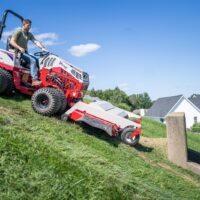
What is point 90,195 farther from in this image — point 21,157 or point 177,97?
point 177,97

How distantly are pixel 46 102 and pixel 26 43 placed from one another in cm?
229

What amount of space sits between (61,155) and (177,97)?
54.7m

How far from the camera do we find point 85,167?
234 inches

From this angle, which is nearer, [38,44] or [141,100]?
[38,44]

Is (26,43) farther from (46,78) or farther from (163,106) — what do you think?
(163,106)

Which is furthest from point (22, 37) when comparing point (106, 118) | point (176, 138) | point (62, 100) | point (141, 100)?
point (141, 100)

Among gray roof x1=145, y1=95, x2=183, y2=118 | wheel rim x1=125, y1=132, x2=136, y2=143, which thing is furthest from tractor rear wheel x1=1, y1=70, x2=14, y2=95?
gray roof x1=145, y1=95, x2=183, y2=118

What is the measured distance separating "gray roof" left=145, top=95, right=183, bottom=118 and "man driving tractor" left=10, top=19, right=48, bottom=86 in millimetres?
49406

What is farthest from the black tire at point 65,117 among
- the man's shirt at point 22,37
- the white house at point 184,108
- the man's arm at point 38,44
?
the white house at point 184,108

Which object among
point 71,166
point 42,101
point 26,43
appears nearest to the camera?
point 71,166

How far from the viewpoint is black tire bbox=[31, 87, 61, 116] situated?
941 centimetres

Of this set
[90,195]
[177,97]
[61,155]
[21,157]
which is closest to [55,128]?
[61,155]

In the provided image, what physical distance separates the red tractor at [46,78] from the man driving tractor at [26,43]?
18cm

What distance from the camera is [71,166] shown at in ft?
18.7
